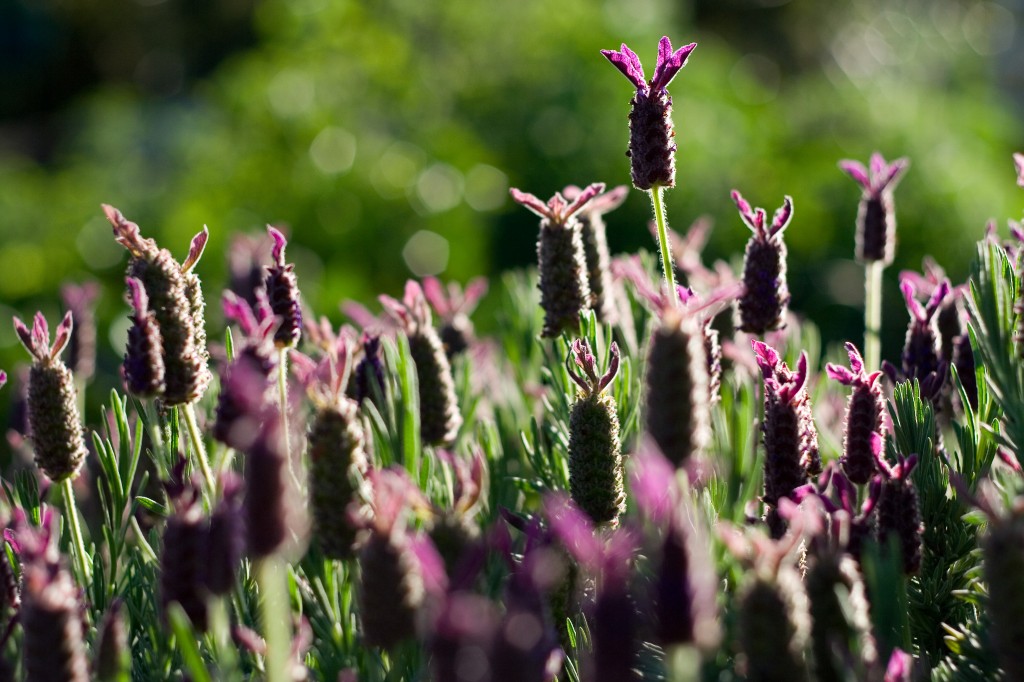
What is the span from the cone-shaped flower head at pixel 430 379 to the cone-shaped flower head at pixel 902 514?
0.46 meters

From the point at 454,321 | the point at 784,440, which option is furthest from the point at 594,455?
the point at 454,321

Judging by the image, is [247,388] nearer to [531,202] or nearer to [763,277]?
[531,202]

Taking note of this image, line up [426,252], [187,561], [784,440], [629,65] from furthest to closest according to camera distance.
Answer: [426,252] → [629,65] → [784,440] → [187,561]

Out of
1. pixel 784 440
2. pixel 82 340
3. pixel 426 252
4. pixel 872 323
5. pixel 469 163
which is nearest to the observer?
pixel 784 440

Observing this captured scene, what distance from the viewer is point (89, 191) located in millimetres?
5992

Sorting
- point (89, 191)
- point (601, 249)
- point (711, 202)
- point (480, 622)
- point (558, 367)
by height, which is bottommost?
point (480, 622)

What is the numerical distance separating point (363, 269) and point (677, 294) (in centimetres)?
309

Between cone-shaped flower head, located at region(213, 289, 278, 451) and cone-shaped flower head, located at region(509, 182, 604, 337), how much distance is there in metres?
0.33

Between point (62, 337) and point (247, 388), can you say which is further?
point (62, 337)

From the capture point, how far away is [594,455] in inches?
35.3

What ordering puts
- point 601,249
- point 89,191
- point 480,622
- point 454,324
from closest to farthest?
point 480,622, point 601,249, point 454,324, point 89,191

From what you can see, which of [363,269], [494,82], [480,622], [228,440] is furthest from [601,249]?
[494,82]

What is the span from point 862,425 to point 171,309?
1.93 ft

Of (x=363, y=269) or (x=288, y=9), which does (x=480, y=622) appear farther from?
(x=288, y=9)
